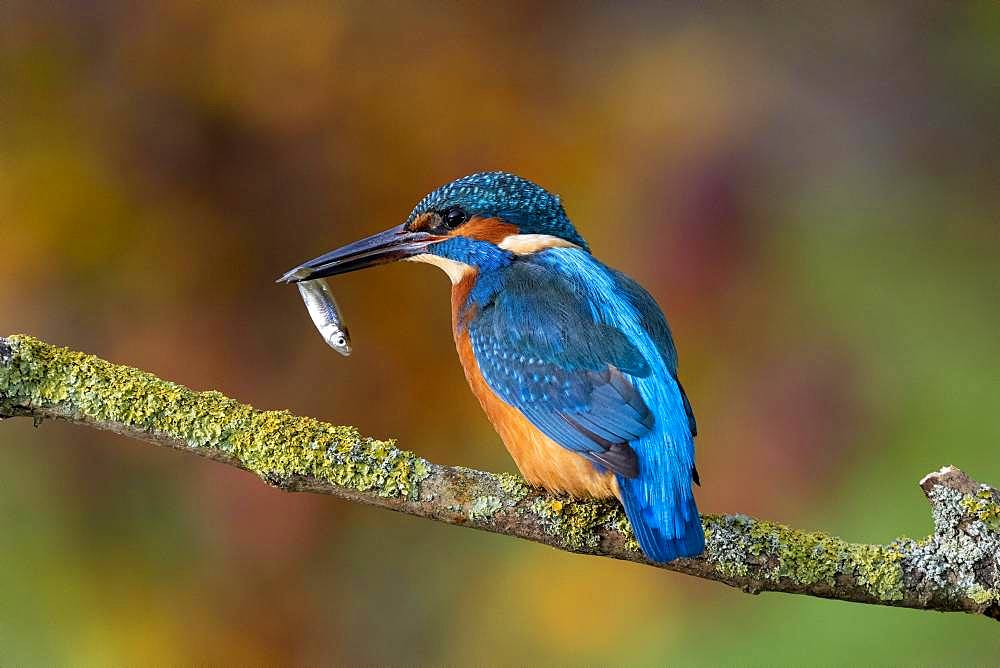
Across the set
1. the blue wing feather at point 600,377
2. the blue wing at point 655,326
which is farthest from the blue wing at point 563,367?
the blue wing at point 655,326

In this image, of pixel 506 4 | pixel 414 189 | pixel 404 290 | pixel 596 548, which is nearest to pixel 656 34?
pixel 506 4

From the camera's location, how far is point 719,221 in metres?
3.39

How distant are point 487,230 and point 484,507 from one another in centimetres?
67

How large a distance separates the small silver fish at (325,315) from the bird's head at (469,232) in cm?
3

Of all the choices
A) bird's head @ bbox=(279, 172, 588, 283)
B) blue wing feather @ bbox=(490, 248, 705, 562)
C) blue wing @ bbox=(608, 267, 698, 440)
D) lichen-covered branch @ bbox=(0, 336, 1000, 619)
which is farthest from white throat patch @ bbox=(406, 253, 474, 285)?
lichen-covered branch @ bbox=(0, 336, 1000, 619)

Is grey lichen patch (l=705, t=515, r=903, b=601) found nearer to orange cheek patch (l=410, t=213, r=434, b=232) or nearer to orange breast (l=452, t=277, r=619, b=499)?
orange breast (l=452, t=277, r=619, b=499)

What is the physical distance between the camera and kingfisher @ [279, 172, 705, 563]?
6.38 ft

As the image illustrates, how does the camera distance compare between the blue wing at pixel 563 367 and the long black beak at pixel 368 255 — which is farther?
the long black beak at pixel 368 255

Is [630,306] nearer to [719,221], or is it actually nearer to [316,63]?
[719,221]

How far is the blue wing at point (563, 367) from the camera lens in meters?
1.97

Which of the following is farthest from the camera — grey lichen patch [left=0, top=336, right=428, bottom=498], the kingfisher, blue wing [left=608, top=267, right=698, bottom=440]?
blue wing [left=608, top=267, right=698, bottom=440]

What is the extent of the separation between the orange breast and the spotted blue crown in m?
0.29

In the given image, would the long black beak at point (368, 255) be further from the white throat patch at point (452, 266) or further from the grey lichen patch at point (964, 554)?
the grey lichen patch at point (964, 554)

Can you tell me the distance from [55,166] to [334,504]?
128 cm
